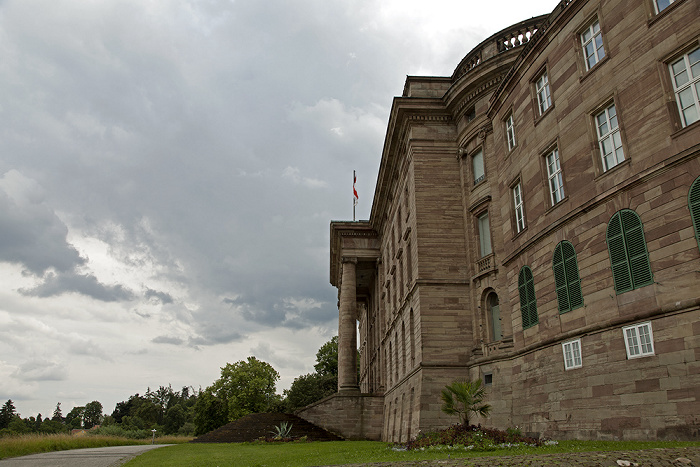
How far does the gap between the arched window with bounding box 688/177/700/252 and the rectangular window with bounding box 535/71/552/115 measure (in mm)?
8600

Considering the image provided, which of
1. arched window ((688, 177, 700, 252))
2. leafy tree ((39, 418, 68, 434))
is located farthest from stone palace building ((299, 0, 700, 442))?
leafy tree ((39, 418, 68, 434))

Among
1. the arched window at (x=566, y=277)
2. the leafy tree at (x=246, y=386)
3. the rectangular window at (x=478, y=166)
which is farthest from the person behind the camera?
the leafy tree at (x=246, y=386)

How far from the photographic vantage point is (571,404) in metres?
17.3

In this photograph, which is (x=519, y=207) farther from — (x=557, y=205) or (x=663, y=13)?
(x=663, y=13)

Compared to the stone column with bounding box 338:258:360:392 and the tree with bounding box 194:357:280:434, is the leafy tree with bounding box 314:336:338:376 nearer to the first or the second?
the tree with bounding box 194:357:280:434

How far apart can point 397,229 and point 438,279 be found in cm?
1145

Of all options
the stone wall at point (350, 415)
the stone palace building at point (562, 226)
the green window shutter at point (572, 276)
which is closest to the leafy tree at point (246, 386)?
the stone wall at point (350, 415)

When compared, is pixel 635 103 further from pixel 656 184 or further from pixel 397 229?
pixel 397 229

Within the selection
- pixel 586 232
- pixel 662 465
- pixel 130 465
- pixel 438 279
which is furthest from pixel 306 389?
pixel 662 465

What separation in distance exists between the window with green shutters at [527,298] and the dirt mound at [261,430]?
76.6 feet

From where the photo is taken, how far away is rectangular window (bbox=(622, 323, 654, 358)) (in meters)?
14.3

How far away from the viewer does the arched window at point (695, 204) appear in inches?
522

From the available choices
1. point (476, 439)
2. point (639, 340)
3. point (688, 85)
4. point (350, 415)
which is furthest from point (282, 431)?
point (688, 85)

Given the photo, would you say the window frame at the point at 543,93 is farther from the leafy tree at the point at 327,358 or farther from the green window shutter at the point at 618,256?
the leafy tree at the point at 327,358
